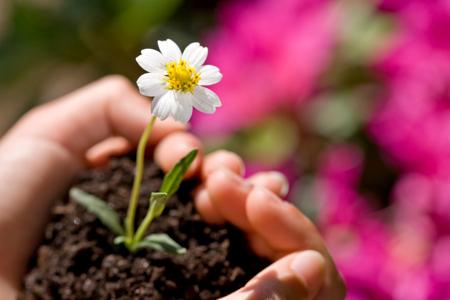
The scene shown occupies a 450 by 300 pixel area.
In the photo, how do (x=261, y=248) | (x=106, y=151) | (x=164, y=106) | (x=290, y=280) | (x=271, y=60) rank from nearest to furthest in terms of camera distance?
1. (x=164, y=106)
2. (x=290, y=280)
3. (x=261, y=248)
4. (x=106, y=151)
5. (x=271, y=60)

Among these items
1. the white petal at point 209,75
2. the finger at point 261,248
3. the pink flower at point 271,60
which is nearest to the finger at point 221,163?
the finger at point 261,248

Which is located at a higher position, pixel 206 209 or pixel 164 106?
pixel 164 106

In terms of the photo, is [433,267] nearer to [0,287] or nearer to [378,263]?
[378,263]

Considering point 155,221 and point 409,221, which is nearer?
point 155,221

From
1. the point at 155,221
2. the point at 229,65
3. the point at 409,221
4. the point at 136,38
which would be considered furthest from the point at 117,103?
the point at 136,38

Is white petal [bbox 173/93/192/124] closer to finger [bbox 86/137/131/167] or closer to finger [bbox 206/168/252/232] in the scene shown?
finger [bbox 206/168/252/232]

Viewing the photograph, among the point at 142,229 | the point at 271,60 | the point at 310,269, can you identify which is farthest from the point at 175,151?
the point at 271,60

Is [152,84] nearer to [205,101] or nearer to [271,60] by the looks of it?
[205,101]
